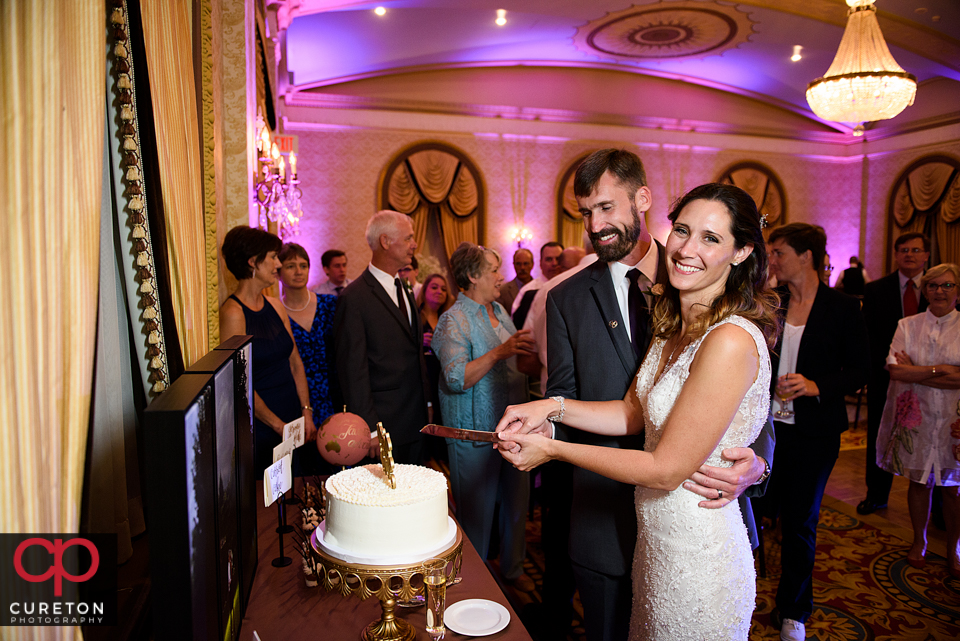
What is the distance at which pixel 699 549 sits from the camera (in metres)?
1.53

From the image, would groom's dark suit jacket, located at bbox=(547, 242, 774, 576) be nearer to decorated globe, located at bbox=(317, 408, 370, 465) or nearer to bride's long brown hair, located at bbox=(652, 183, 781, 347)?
bride's long brown hair, located at bbox=(652, 183, 781, 347)

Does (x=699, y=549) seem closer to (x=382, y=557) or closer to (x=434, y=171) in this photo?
(x=382, y=557)

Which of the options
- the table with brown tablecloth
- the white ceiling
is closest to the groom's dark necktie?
the table with brown tablecloth

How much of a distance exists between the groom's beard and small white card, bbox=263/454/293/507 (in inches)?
46.6

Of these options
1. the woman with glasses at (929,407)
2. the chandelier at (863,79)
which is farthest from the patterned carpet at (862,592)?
the chandelier at (863,79)

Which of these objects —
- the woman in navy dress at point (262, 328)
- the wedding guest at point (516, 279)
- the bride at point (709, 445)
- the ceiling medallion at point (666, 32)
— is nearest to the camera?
the bride at point (709, 445)

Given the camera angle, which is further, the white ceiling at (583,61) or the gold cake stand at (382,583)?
the white ceiling at (583,61)

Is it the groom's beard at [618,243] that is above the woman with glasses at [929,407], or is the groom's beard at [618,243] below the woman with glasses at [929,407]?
above

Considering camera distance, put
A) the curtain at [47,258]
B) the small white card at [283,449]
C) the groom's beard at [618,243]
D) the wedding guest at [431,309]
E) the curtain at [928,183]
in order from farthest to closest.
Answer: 1. the curtain at [928,183]
2. the wedding guest at [431,309]
3. the groom's beard at [618,243]
4. the small white card at [283,449]
5. the curtain at [47,258]

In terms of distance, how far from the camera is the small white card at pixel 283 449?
1620mm

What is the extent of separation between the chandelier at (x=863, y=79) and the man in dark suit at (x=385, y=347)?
18.1 feet

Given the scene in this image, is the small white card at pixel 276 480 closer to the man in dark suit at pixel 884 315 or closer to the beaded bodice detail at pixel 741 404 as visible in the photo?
the beaded bodice detail at pixel 741 404

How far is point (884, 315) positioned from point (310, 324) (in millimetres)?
4153

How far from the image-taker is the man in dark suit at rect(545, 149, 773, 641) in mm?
1899
